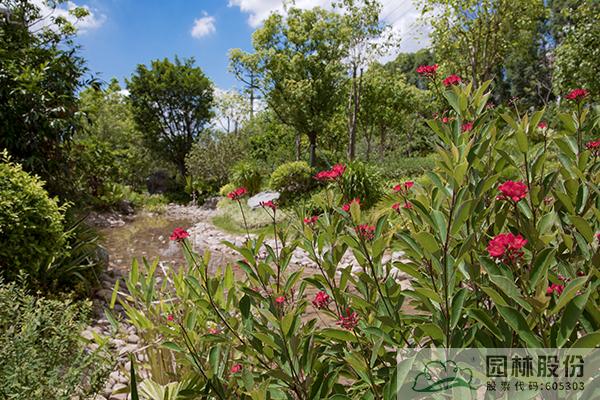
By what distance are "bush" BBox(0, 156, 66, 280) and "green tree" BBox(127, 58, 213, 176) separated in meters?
14.6

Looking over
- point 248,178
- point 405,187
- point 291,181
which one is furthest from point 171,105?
point 405,187

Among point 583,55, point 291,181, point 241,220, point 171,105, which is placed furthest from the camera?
point 171,105

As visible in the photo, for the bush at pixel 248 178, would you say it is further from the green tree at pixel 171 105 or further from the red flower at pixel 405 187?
the red flower at pixel 405 187

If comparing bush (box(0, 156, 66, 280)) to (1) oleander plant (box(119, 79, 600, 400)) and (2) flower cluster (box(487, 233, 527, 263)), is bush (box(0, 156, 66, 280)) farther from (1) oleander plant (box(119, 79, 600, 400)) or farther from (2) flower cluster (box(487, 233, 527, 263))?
(2) flower cluster (box(487, 233, 527, 263))

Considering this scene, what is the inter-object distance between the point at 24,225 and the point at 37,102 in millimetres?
2105

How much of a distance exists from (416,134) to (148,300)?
2456 centimetres

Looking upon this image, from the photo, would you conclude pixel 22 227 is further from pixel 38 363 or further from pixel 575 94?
pixel 575 94

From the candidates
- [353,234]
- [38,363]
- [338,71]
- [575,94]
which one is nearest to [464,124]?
[575,94]

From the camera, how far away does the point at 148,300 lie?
1581 millimetres

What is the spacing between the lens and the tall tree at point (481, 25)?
10625mm

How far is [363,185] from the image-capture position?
322 inches

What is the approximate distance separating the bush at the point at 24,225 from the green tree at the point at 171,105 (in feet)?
47.9

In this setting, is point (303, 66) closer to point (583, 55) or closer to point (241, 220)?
point (241, 220)

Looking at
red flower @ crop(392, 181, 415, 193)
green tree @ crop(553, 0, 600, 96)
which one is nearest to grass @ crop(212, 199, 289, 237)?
red flower @ crop(392, 181, 415, 193)
